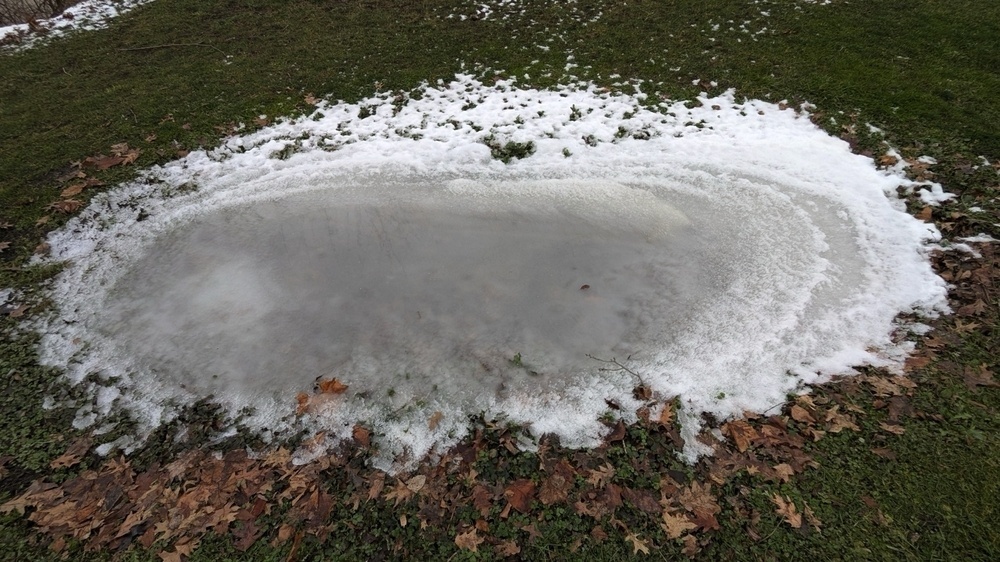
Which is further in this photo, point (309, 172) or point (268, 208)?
point (309, 172)

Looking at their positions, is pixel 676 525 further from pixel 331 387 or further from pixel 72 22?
pixel 72 22

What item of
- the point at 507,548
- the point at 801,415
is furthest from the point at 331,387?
the point at 801,415

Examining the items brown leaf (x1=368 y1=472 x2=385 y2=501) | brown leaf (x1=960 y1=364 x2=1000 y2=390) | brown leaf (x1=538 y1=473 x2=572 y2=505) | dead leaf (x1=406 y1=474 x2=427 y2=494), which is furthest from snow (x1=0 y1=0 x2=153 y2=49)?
brown leaf (x1=960 y1=364 x2=1000 y2=390)

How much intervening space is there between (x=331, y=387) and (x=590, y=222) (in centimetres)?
367

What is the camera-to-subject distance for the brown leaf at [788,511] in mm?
3459

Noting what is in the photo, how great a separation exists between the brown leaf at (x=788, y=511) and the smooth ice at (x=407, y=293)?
1692 mm

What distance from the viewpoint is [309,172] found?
7.11m

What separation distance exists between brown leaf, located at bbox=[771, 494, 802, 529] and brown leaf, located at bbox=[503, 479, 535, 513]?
5.89 feet

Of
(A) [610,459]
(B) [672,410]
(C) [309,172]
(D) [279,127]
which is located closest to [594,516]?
(A) [610,459]

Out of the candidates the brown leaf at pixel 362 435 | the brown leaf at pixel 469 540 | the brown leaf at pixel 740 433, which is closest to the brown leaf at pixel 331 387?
the brown leaf at pixel 362 435

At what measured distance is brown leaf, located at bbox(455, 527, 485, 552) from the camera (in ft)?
11.3

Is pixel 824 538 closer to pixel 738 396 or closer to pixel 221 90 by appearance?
pixel 738 396

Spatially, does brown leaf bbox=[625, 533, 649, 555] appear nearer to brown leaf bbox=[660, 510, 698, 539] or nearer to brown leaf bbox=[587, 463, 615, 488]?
brown leaf bbox=[660, 510, 698, 539]

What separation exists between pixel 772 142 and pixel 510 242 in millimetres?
4344
